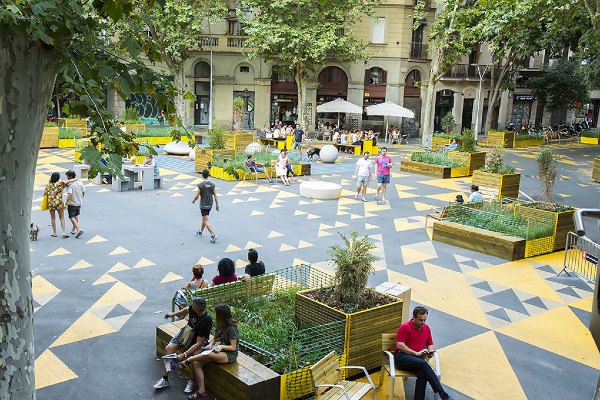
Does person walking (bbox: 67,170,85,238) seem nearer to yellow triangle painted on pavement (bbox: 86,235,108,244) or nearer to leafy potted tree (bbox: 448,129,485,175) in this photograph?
yellow triangle painted on pavement (bbox: 86,235,108,244)

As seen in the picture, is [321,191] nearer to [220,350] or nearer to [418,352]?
[418,352]

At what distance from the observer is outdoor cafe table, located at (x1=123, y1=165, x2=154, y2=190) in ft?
64.9

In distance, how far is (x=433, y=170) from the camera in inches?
1000

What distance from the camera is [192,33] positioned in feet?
114

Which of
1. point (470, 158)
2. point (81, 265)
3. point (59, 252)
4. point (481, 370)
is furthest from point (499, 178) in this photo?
point (59, 252)

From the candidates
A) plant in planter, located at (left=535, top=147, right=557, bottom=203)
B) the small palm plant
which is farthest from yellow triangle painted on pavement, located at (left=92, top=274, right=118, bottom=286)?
plant in planter, located at (left=535, top=147, right=557, bottom=203)

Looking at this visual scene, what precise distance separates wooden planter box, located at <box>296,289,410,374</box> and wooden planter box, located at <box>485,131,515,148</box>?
3195cm

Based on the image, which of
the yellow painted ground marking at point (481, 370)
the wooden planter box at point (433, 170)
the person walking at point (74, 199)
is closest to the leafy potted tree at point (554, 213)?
the yellow painted ground marking at point (481, 370)

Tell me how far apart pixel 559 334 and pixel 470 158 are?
1678 centimetres

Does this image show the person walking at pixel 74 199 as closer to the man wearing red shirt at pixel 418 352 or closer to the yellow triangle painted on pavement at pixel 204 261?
the yellow triangle painted on pavement at pixel 204 261

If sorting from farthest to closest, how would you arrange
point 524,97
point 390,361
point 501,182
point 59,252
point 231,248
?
point 524,97 → point 501,182 → point 231,248 → point 59,252 → point 390,361

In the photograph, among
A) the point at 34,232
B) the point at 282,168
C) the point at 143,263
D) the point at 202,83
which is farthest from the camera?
the point at 202,83

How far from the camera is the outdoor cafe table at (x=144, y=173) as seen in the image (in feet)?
64.9

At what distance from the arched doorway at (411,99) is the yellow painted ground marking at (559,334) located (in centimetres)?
3392
